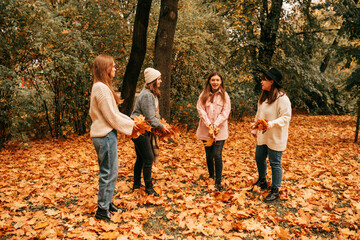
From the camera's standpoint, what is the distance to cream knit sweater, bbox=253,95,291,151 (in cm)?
383

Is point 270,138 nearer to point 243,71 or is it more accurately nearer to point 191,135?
point 191,135

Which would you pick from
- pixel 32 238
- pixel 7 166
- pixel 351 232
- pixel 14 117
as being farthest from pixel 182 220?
pixel 14 117

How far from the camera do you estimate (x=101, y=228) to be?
311 cm

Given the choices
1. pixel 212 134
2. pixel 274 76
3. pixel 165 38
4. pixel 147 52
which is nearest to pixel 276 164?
pixel 212 134

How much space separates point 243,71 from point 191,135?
574cm

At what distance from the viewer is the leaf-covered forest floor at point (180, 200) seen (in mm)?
3168

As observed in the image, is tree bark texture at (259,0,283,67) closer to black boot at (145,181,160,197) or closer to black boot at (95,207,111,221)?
black boot at (145,181,160,197)

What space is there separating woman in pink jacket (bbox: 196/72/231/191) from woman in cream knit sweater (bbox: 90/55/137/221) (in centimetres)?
152

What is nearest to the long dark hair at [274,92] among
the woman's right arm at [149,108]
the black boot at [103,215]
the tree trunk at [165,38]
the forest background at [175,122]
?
the forest background at [175,122]

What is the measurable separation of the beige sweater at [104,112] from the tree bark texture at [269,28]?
10843mm

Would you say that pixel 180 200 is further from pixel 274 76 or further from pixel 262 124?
pixel 274 76

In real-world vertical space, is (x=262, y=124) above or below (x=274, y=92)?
below

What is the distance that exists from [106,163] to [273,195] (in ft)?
8.52

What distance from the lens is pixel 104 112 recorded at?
3.02 meters
